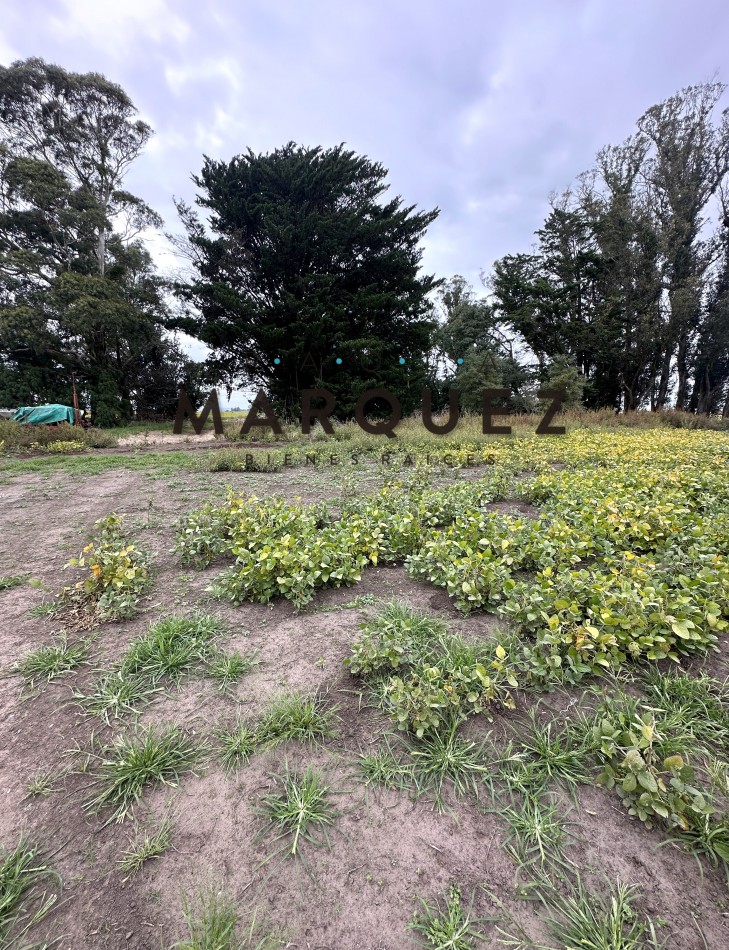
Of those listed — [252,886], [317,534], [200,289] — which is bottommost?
[252,886]

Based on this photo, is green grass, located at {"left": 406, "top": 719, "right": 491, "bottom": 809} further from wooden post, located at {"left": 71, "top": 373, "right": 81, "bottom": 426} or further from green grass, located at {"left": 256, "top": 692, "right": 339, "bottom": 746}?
wooden post, located at {"left": 71, "top": 373, "right": 81, "bottom": 426}

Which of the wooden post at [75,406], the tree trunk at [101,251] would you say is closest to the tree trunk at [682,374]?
the wooden post at [75,406]

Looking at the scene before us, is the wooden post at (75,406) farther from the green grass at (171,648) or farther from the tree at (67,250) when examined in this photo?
the green grass at (171,648)

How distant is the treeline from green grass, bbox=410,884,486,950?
15.1 metres

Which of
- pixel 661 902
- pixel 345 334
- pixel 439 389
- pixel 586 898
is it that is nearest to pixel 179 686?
pixel 586 898

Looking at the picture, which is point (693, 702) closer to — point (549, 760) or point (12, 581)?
point (549, 760)

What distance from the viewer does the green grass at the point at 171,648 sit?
1.52 metres

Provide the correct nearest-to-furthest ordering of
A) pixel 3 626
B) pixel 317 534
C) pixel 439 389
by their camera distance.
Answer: pixel 3 626 → pixel 317 534 → pixel 439 389

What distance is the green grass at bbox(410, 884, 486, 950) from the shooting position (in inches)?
30.0

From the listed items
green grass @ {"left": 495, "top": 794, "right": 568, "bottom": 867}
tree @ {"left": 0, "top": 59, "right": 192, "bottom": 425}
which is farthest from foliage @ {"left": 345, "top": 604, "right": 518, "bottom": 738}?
tree @ {"left": 0, "top": 59, "right": 192, "bottom": 425}

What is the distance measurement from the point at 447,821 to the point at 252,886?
487 millimetres

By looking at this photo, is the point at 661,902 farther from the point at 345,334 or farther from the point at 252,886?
the point at 345,334

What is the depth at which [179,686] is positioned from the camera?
4.78 feet

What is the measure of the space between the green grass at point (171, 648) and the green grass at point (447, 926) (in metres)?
1.08
